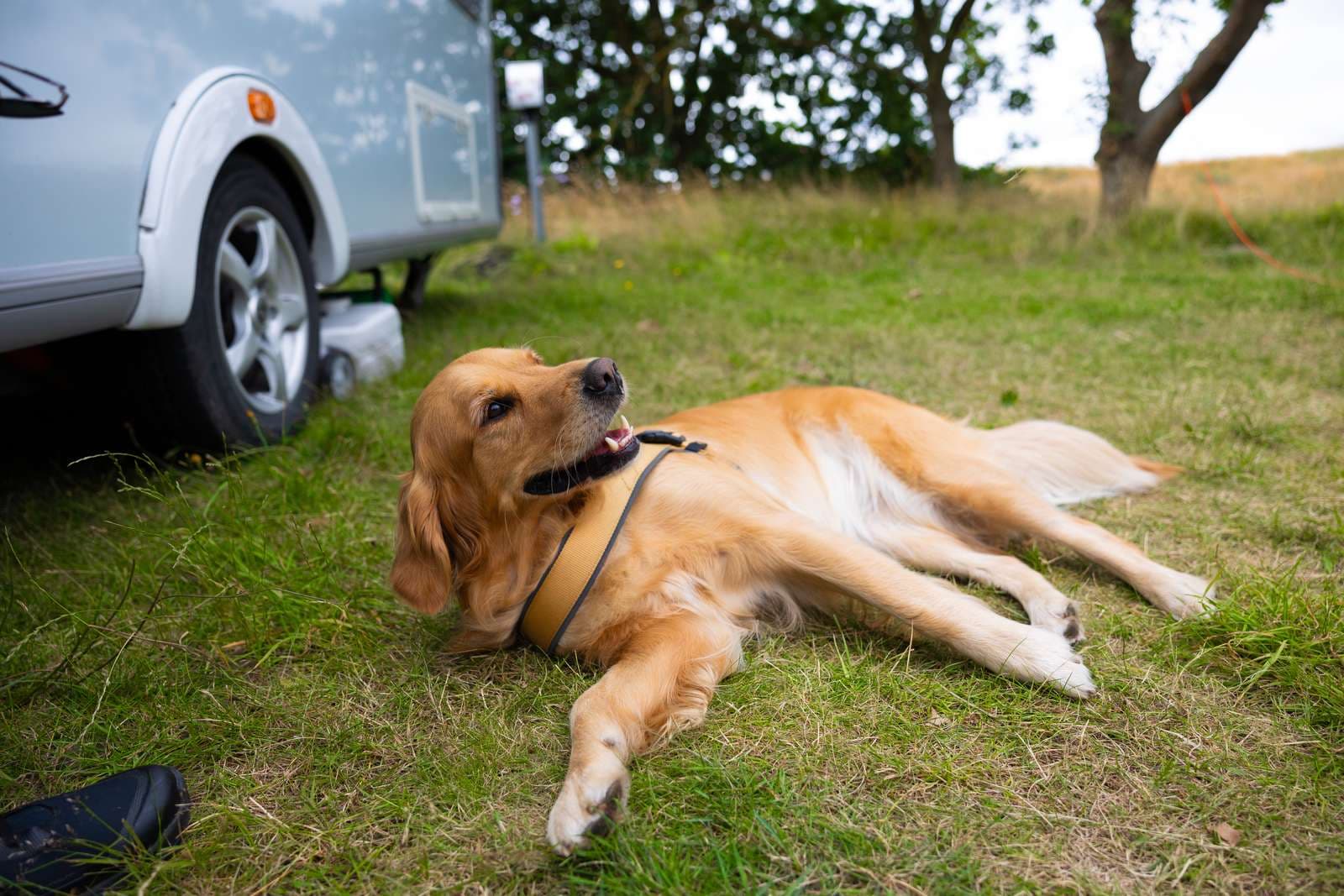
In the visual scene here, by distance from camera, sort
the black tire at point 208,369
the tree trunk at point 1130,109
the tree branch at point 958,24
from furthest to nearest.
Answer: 1. the tree branch at point 958,24
2. the tree trunk at point 1130,109
3. the black tire at point 208,369

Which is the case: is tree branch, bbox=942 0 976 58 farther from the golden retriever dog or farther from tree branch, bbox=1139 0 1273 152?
the golden retriever dog

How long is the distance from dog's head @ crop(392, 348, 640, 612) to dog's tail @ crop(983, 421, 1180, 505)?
1617 mm

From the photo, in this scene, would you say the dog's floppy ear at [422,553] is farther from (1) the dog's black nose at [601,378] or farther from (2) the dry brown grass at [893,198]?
(2) the dry brown grass at [893,198]

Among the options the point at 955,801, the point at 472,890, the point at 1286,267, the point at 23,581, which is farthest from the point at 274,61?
the point at 1286,267

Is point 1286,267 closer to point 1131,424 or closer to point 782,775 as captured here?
point 1131,424

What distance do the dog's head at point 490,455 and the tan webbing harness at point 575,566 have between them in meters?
0.09

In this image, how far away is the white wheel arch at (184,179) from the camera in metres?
2.67

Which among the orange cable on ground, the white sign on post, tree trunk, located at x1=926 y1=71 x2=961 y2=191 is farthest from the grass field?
tree trunk, located at x1=926 y1=71 x2=961 y2=191

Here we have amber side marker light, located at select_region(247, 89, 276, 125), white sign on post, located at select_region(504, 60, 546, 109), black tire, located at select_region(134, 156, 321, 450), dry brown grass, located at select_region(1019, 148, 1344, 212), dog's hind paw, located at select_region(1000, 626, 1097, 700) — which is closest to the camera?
dog's hind paw, located at select_region(1000, 626, 1097, 700)

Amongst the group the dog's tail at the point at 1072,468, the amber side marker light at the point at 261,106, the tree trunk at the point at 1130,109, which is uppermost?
the tree trunk at the point at 1130,109

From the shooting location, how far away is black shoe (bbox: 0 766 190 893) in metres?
1.44

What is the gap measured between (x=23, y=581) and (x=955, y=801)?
2.63 metres

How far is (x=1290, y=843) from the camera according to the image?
1414 mm

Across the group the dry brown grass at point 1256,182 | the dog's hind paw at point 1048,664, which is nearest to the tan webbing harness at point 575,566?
the dog's hind paw at point 1048,664
